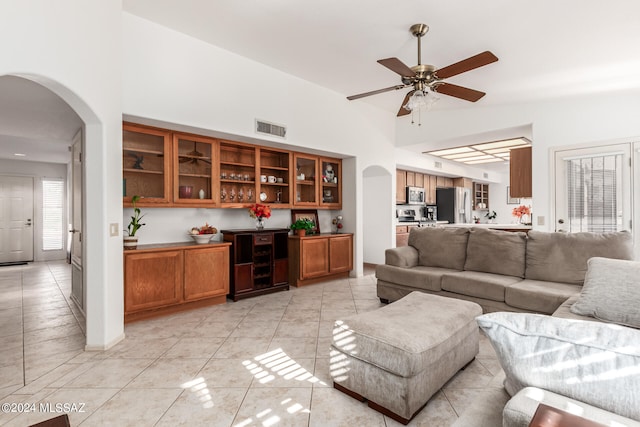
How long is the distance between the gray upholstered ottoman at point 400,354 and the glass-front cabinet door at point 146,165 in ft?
8.80

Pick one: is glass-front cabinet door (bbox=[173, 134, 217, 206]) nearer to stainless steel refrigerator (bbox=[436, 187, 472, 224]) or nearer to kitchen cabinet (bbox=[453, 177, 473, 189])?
stainless steel refrigerator (bbox=[436, 187, 472, 224])

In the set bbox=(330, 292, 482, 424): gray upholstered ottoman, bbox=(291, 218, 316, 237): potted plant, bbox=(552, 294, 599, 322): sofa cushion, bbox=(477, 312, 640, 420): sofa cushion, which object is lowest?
bbox=(330, 292, 482, 424): gray upholstered ottoman

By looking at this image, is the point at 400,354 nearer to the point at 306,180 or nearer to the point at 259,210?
the point at 259,210

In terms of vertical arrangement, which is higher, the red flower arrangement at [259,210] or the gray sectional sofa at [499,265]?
the red flower arrangement at [259,210]

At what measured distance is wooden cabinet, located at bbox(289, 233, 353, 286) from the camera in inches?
190

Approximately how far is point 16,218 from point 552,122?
10.8 meters

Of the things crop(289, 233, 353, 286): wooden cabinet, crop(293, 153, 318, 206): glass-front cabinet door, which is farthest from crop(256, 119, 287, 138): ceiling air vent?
crop(289, 233, 353, 286): wooden cabinet

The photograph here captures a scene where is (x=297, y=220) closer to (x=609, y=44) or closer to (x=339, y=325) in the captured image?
(x=339, y=325)

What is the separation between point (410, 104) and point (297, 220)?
109 inches

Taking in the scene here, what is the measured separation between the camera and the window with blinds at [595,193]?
4.18 metres

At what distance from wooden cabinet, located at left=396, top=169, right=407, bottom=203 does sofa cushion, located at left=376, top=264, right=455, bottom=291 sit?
11.4ft

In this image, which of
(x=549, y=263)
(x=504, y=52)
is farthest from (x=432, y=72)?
(x=549, y=263)

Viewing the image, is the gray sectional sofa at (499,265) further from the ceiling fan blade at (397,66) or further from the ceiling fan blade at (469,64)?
the ceiling fan blade at (397,66)

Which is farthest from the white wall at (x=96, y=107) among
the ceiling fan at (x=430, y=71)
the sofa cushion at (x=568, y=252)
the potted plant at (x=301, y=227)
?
the sofa cushion at (x=568, y=252)
